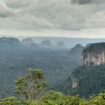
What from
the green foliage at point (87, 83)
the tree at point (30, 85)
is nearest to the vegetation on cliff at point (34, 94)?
the tree at point (30, 85)

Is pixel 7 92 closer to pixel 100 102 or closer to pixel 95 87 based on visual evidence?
pixel 95 87

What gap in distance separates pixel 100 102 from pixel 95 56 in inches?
6663

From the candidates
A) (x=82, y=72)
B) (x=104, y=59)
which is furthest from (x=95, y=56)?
(x=82, y=72)

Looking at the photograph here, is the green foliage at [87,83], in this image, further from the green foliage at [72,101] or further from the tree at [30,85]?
the tree at [30,85]

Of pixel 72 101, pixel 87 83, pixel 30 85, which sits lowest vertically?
pixel 87 83

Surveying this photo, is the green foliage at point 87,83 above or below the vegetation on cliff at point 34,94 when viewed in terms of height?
below

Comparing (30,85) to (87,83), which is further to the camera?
(87,83)

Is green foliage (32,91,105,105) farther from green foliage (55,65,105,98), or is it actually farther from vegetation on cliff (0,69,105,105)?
green foliage (55,65,105,98)

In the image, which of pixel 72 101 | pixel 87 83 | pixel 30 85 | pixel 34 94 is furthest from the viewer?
pixel 87 83

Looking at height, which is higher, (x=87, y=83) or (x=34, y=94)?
(x=34, y=94)

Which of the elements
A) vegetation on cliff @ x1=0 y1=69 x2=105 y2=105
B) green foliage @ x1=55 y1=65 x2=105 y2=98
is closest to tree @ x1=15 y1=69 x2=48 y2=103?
vegetation on cliff @ x1=0 y1=69 x2=105 y2=105

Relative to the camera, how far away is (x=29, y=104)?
34.0m

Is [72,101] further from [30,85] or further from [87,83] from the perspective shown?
[87,83]

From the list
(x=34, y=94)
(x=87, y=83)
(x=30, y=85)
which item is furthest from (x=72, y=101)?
(x=87, y=83)
